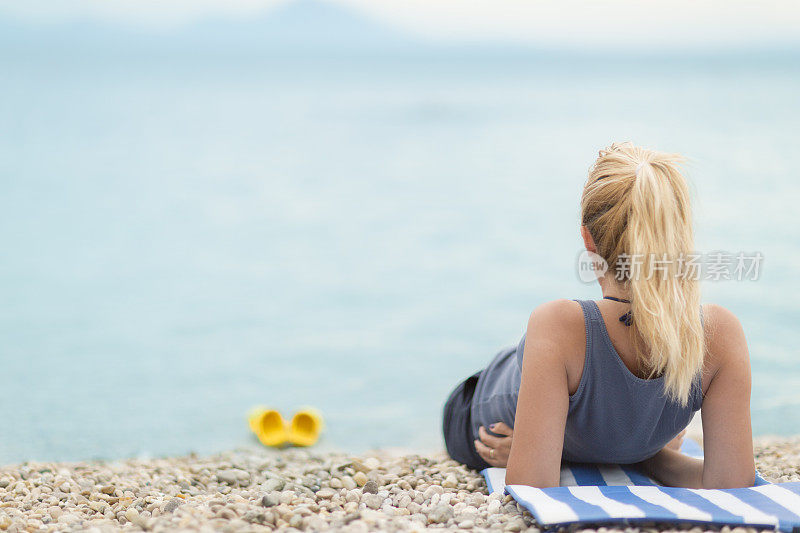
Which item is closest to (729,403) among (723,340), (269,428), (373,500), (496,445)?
(723,340)

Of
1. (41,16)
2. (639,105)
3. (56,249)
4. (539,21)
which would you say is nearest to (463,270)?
(56,249)

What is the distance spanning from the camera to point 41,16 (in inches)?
1608

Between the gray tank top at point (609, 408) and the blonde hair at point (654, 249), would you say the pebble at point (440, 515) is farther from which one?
the blonde hair at point (654, 249)

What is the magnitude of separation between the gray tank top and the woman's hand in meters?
0.03

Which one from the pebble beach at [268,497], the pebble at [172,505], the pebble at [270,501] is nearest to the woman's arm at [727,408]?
the pebble beach at [268,497]

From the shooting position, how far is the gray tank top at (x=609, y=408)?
1980mm

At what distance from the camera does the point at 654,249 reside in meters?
1.88

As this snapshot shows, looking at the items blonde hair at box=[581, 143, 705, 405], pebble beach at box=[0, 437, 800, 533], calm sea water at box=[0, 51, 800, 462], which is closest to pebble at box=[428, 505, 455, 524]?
pebble beach at box=[0, 437, 800, 533]

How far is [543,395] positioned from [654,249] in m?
0.47

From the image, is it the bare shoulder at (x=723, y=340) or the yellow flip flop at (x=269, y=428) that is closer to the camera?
the bare shoulder at (x=723, y=340)

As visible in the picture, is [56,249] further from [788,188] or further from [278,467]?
[788,188]

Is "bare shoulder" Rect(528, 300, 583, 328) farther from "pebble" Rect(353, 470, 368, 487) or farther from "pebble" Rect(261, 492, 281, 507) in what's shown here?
"pebble" Rect(353, 470, 368, 487)

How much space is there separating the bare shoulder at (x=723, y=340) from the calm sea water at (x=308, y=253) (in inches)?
3.7

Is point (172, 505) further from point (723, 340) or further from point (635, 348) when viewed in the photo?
point (723, 340)
